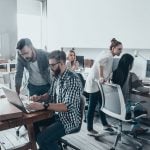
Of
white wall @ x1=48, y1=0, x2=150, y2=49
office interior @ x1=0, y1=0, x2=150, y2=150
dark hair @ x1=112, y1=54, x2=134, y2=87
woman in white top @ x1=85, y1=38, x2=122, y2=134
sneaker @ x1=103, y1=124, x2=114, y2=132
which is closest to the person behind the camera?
dark hair @ x1=112, y1=54, x2=134, y2=87

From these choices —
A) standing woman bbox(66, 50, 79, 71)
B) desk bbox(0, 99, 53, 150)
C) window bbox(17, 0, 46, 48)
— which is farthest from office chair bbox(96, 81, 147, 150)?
window bbox(17, 0, 46, 48)

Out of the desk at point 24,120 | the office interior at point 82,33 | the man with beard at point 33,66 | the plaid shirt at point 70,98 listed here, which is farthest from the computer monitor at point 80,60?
the desk at point 24,120

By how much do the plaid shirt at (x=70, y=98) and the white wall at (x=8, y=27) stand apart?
4.37 m

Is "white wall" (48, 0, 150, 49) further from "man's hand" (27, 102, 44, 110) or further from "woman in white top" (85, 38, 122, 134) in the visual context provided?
"man's hand" (27, 102, 44, 110)

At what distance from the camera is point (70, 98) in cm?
211

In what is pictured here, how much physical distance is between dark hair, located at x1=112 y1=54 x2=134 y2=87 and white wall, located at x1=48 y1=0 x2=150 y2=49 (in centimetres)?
120

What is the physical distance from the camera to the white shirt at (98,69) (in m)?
3.35

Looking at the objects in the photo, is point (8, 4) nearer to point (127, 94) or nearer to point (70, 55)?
point (70, 55)

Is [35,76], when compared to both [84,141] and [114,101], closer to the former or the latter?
[114,101]

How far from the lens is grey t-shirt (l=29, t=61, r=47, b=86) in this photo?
9.59 feet

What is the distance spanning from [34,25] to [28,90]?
3797mm

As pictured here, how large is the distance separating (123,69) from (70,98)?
1.27 m

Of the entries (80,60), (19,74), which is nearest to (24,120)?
(19,74)

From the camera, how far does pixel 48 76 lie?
2959mm
